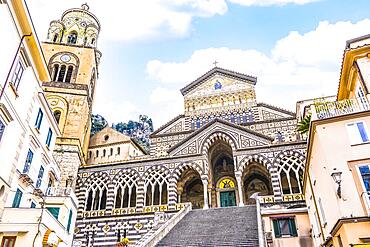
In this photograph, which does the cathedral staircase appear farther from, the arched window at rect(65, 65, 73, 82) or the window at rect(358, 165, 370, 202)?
the arched window at rect(65, 65, 73, 82)

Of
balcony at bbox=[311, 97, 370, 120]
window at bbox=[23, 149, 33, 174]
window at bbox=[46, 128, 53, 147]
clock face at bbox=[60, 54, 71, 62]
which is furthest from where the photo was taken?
clock face at bbox=[60, 54, 71, 62]

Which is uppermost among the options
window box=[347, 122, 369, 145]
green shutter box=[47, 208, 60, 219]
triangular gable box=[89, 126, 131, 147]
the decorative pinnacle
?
the decorative pinnacle

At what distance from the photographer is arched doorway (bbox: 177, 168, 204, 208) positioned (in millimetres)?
26406

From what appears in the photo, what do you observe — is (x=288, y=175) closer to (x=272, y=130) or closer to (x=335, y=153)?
(x=272, y=130)

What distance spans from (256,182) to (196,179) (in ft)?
17.7

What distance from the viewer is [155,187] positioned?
26531 mm

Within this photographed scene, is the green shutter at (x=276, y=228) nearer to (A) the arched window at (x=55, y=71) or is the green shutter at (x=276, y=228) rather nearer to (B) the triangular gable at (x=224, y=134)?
(B) the triangular gable at (x=224, y=134)

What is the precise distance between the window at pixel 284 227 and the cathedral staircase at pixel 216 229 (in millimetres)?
1496

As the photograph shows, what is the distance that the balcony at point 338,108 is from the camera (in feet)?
40.8

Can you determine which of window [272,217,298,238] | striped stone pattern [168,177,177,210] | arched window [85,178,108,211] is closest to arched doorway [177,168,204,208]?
striped stone pattern [168,177,177,210]

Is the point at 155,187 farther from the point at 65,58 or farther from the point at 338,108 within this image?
the point at 65,58

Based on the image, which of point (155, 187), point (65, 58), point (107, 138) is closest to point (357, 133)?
point (155, 187)

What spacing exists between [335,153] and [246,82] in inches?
953

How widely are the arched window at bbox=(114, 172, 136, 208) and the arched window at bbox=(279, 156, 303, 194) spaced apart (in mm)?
12570
